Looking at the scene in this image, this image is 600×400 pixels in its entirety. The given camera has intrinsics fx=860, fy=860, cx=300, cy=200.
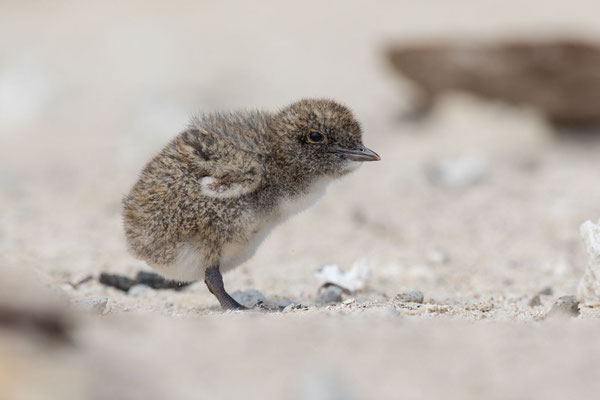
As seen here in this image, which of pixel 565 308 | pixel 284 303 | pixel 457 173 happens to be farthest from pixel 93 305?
pixel 457 173

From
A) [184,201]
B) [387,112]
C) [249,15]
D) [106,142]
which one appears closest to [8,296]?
[184,201]

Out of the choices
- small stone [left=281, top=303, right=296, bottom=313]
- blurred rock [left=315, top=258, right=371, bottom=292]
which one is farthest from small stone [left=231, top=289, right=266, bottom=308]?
blurred rock [left=315, top=258, right=371, bottom=292]

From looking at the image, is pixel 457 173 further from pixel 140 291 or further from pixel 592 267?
pixel 140 291

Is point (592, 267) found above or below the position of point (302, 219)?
below

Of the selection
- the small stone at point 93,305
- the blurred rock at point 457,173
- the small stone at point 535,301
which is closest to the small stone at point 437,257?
the small stone at point 535,301

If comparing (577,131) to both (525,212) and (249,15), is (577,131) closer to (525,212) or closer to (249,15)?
(525,212)

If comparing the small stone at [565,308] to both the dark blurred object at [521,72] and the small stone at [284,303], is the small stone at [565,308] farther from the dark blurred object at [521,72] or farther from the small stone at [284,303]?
the dark blurred object at [521,72]
